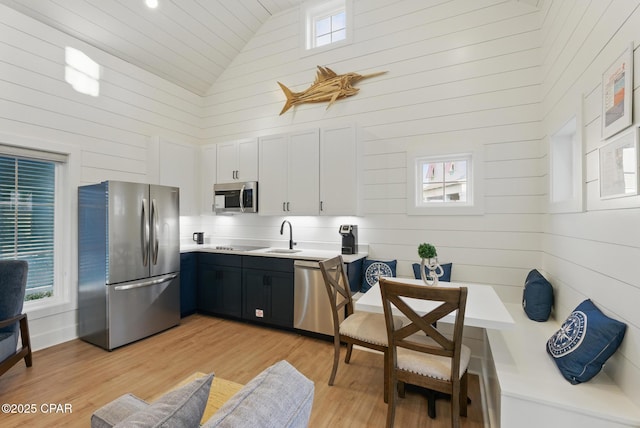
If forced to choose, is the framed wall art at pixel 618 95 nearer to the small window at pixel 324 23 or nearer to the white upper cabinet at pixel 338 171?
the white upper cabinet at pixel 338 171

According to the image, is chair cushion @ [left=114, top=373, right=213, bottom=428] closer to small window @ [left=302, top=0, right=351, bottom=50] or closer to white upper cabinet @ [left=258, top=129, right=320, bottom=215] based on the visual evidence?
white upper cabinet @ [left=258, top=129, right=320, bottom=215]

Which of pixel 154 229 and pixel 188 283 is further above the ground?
pixel 154 229

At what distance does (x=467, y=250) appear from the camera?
124 inches

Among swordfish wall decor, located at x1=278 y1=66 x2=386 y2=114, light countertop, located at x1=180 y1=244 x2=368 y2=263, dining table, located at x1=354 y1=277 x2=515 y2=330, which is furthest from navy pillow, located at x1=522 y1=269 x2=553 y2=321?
swordfish wall decor, located at x1=278 y1=66 x2=386 y2=114

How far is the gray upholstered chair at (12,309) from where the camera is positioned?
242cm

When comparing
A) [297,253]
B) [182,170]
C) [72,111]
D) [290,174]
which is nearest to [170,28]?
[72,111]

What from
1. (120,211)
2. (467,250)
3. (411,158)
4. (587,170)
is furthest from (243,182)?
(587,170)

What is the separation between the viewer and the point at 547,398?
147 centimetres

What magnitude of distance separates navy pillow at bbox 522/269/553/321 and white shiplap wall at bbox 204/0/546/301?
471 mm

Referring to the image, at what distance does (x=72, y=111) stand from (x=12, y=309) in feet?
7.14

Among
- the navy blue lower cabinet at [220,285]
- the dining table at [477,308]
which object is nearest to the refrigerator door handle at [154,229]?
the navy blue lower cabinet at [220,285]

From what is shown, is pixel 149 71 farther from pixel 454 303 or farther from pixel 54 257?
pixel 454 303

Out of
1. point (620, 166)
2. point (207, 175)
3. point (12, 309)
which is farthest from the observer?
point (207, 175)

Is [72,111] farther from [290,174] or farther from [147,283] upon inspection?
[290,174]
